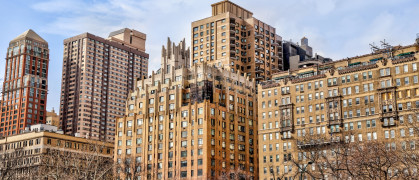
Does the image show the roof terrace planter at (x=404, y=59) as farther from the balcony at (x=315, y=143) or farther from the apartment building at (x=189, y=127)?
the apartment building at (x=189, y=127)

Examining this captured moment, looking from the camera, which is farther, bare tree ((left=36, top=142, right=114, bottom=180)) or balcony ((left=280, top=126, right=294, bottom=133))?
balcony ((left=280, top=126, right=294, bottom=133))

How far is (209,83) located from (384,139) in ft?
198

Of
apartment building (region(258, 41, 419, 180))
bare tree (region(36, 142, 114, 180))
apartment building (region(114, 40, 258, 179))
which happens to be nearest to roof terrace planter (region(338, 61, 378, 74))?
apartment building (region(258, 41, 419, 180))

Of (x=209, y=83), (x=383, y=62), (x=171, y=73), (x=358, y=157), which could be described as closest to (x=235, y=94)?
(x=209, y=83)

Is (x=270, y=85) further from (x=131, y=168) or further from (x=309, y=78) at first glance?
(x=131, y=168)

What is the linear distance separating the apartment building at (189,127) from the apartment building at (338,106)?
14.2m

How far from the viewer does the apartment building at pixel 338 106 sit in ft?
475

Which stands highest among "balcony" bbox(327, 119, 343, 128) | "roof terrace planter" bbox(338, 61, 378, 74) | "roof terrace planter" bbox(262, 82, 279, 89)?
"roof terrace planter" bbox(338, 61, 378, 74)

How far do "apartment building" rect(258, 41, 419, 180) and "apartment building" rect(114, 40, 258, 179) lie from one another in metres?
14.2

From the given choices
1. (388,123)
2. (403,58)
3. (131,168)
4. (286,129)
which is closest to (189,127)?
(131,168)

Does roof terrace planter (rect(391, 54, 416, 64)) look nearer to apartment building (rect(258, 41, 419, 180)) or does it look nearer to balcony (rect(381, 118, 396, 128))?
apartment building (rect(258, 41, 419, 180))

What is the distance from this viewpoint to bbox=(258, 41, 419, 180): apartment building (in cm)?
14488

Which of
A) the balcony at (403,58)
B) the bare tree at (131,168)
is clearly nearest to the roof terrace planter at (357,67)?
the balcony at (403,58)

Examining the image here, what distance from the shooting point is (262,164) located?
537ft
